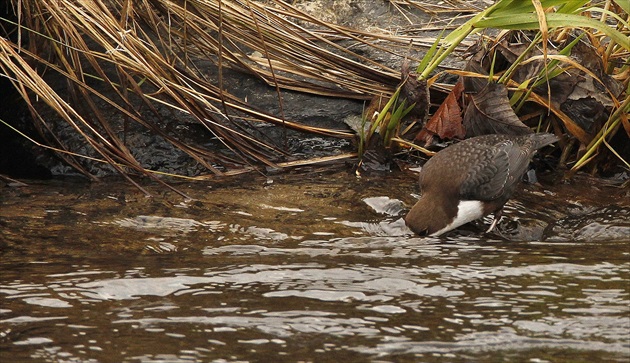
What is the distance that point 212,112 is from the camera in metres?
5.17

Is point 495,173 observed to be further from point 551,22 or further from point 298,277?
point 298,277

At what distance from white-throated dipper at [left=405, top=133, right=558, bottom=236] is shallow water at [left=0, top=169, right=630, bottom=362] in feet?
0.29

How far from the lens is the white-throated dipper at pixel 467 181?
4289 mm

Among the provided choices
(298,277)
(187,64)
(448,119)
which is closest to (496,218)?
(448,119)

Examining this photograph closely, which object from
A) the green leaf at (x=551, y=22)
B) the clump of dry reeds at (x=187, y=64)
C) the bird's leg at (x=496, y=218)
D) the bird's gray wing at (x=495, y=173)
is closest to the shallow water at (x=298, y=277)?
the bird's leg at (x=496, y=218)

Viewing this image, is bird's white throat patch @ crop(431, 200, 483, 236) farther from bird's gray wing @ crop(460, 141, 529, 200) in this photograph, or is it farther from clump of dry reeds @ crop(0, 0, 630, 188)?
clump of dry reeds @ crop(0, 0, 630, 188)

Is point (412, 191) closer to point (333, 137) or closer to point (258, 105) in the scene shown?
point (333, 137)

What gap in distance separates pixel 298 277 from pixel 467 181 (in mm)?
1469

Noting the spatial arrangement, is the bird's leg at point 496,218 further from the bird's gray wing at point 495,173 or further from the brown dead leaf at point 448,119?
the brown dead leaf at point 448,119

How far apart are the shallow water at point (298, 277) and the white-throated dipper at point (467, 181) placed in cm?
9

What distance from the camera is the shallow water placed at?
2717 millimetres

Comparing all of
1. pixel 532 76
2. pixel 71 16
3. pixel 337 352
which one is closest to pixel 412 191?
pixel 532 76

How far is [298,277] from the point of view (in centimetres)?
335

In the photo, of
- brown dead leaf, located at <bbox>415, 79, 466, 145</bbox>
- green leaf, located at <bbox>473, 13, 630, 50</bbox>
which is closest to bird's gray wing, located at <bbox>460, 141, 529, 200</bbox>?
brown dead leaf, located at <bbox>415, 79, 466, 145</bbox>
